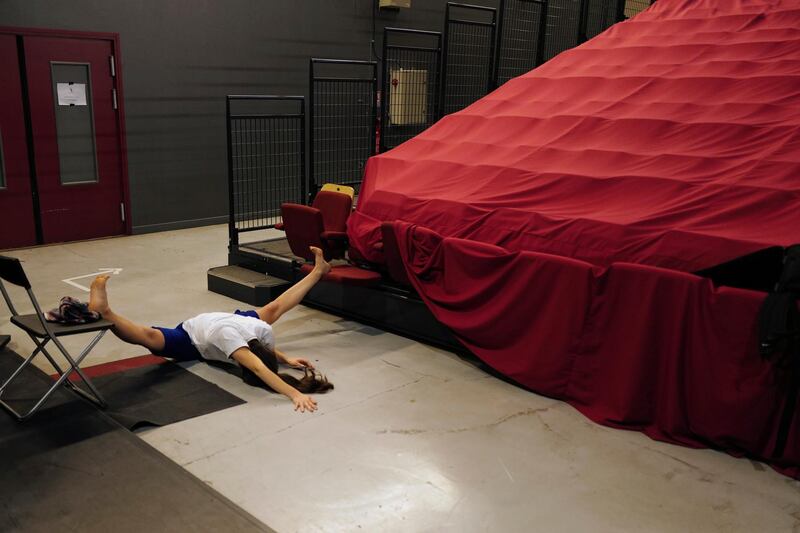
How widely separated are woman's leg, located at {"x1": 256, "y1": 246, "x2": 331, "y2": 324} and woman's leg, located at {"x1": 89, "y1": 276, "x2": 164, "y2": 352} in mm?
633

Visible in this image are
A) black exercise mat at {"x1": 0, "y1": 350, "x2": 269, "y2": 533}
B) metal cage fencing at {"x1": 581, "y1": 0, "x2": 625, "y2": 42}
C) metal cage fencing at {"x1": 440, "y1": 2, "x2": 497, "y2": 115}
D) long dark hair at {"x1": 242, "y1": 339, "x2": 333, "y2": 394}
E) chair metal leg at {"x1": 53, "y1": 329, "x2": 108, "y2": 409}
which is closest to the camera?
black exercise mat at {"x1": 0, "y1": 350, "x2": 269, "y2": 533}

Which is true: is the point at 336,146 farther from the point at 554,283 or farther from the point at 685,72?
the point at 554,283

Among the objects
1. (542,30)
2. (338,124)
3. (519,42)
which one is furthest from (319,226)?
(519,42)

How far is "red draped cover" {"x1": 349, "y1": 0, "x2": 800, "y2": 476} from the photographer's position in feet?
11.1

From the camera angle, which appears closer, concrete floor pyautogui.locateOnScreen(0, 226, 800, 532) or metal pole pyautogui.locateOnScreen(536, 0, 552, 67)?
concrete floor pyautogui.locateOnScreen(0, 226, 800, 532)

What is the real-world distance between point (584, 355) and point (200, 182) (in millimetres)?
5815

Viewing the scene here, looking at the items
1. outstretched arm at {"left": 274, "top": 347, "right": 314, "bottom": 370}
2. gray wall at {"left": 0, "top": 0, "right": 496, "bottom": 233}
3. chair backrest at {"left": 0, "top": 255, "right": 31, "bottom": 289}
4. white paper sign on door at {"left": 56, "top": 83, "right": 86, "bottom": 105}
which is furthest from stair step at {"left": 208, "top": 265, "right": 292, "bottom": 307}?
white paper sign on door at {"left": 56, "top": 83, "right": 86, "bottom": 105}

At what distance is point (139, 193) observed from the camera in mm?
7852

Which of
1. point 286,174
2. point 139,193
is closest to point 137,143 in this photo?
point 139,193

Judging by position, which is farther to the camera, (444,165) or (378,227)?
(444,165)

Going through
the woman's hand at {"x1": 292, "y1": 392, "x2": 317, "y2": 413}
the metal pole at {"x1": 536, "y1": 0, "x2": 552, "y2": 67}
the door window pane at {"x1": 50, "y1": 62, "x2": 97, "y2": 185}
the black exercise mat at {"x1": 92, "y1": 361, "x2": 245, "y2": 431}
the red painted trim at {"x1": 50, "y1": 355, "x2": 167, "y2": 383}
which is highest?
the metal pole at {"x1": 536, "y1": 0, "x2": 552, "y2": 67}

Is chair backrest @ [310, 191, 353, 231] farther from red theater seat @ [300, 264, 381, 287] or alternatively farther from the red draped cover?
red theater seat @ [300, 264, 381, 287]

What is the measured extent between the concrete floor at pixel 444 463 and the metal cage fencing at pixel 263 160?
13.7 feet

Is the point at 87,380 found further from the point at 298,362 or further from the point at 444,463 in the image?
the point at 444,463
